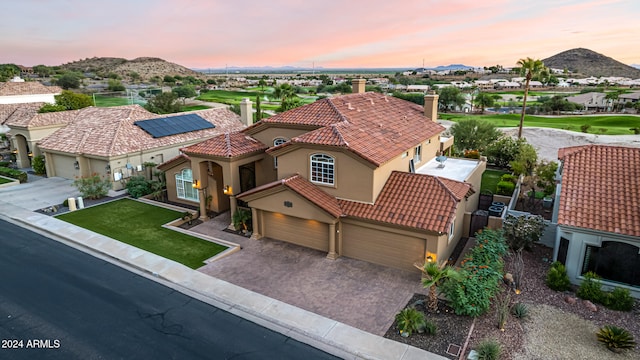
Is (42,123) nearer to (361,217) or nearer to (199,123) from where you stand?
(199,123)

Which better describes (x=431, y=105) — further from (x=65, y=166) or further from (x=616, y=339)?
(x=65, y=166)

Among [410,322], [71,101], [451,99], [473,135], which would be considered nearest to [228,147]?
[410,322]

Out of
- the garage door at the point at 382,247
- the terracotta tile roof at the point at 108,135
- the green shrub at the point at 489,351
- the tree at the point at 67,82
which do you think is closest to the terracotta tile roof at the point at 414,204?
the garage door at the point at 382,247

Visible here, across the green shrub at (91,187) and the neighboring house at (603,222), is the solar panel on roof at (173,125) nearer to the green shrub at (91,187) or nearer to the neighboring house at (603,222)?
the green shrub at (91,187)

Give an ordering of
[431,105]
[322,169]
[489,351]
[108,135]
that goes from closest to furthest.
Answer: [489,351]
[322,169]
[431,105]
[108,135]

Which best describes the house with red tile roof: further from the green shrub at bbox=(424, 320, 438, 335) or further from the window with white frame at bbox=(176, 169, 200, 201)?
the green shrub at bbox=(424, 320, 438, 335)

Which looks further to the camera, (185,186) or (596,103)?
(596,103)
